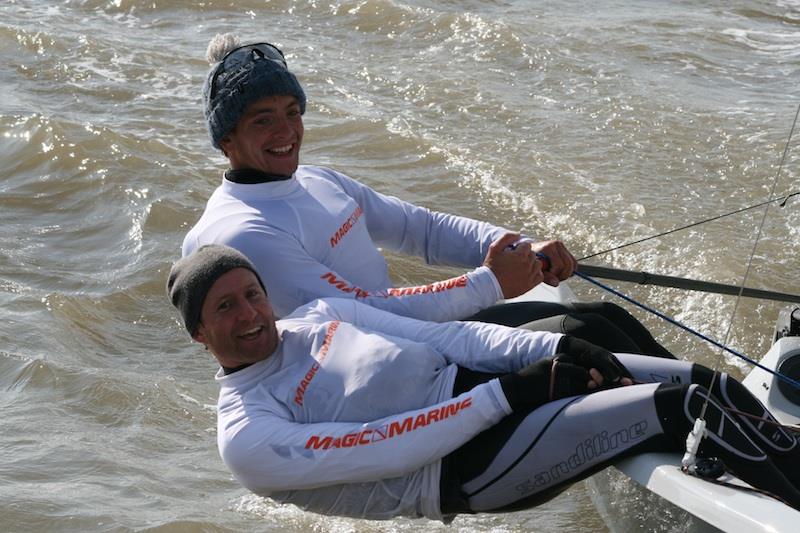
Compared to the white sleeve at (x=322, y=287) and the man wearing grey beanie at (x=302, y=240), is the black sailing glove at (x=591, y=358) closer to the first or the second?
the man wearing grey beanie at (x=302, y=240)

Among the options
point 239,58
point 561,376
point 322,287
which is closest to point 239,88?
point 239,58

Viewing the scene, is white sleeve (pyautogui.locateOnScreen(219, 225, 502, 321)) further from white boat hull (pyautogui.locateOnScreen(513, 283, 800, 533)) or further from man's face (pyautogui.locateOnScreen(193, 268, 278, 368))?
white boat hull (pyautogui.locateOnScreen(513, 283, 800, 533))

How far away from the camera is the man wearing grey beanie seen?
2.92 m

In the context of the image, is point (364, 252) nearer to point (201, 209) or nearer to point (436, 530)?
point (436, 530)

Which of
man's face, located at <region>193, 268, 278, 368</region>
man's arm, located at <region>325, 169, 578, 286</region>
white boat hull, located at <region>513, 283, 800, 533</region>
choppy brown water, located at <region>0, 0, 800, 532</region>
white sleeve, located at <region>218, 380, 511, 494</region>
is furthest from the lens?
choppy brown water, located at <region>0, 0, 800, 532</region>

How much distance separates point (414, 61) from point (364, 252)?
5710 millimetres

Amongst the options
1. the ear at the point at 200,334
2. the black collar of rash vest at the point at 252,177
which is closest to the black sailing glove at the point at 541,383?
the ear at the point at 200,334

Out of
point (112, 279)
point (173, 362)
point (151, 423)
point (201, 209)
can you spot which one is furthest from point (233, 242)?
point (201, 209)

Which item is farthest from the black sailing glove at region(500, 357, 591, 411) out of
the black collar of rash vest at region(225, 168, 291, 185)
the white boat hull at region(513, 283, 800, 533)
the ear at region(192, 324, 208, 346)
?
the black collar of rash vest at region(225, 168, 291, 185)

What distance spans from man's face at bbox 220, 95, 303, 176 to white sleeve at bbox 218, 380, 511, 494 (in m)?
0.73

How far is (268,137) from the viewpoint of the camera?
9.93ft

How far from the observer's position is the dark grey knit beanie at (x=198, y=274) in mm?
2678

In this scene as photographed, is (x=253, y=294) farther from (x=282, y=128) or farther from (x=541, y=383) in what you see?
(x=541, y=383)

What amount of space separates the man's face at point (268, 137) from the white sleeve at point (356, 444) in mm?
727
